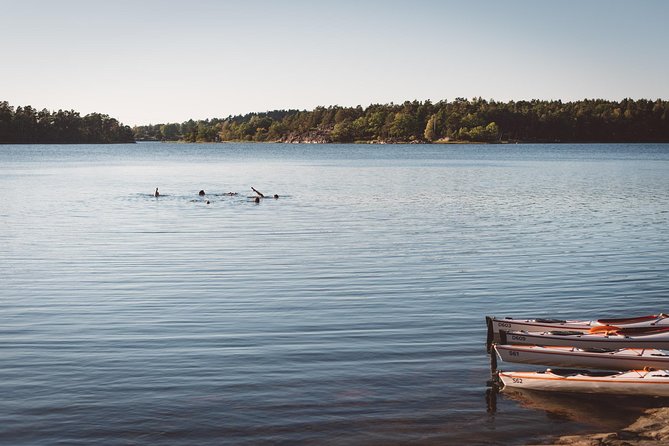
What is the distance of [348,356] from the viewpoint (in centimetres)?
1650

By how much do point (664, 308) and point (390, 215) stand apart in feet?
85.4

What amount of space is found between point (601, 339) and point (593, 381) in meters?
1.07

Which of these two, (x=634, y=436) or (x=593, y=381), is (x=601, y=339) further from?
(x=634, y=436)

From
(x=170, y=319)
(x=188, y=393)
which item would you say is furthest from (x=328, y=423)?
(x=170, y=319)

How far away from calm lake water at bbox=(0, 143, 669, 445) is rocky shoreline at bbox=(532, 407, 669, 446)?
1.57 ft

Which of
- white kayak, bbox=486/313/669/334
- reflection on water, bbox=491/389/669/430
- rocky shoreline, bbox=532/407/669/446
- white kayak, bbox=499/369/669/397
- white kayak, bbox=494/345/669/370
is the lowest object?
reflection on water, bbox=491/389/669/430

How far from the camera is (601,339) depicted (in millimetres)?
14742

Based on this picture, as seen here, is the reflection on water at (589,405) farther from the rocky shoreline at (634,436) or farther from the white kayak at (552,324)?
the white kayak at (552,324)

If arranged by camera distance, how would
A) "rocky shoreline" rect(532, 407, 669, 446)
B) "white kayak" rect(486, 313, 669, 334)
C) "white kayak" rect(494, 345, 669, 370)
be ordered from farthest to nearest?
"white kayak" rect(486, 313, 669, 334)
"white kayak" rect(494, 345, 669, 370)
"rocky shoreline" rect(532, 407, 669, 446)

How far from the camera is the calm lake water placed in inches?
517

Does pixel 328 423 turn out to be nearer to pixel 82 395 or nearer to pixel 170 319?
pixel 82 395

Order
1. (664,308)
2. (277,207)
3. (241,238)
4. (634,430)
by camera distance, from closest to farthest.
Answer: (634,430) < (664,308) < (241,238) < (277,207)

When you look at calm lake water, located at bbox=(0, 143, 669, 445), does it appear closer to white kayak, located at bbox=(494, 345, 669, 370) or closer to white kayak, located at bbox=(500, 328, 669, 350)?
white kayak, located at bbox=(494, 345, 669, 370)

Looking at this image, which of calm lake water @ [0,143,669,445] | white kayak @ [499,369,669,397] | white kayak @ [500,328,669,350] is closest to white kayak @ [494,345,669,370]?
white kayak @ [500,328,669,350]
